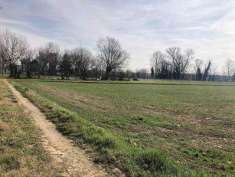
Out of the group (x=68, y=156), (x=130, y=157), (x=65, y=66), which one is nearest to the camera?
(x=130, y=157)

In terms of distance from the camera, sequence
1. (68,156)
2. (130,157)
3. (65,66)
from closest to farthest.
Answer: (130,157) < (68,156) < (65,66)

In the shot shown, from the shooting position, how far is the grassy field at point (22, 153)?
195 inches

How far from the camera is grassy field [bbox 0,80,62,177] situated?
4.94 meters

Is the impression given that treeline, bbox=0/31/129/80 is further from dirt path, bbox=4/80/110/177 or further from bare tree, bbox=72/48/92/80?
dirt path, bbox=4/80/110/177

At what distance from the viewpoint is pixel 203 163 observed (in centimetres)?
593

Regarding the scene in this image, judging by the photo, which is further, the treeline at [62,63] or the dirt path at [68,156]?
the treeline at [62,63]

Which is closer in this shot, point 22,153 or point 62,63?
point 22,153

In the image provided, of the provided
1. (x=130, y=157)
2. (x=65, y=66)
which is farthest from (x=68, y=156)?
(x=65, y=66)

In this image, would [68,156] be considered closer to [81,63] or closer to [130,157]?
[130,157]

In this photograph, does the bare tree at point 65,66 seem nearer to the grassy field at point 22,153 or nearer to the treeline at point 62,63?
the treeline at point 62,63

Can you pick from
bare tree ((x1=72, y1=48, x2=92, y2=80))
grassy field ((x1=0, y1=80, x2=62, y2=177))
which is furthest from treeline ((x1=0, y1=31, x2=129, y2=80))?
grassy field ((x1=0, y1=80, x2=62, y2=177))

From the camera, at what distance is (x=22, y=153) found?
5938mm

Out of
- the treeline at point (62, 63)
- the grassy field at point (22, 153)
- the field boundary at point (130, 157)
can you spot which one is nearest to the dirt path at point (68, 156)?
the grassy field at point (22, 153)

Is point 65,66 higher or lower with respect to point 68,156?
higher
